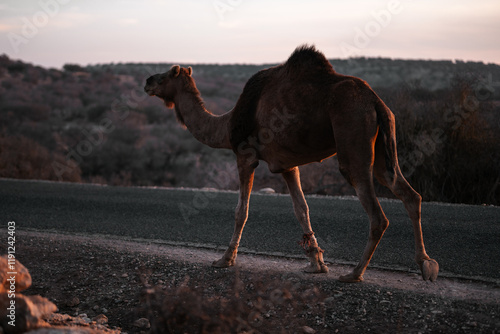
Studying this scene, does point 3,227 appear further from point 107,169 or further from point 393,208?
point 107,169

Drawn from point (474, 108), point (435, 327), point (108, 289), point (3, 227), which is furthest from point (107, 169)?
point (435, 327)

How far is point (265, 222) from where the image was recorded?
10.5 m

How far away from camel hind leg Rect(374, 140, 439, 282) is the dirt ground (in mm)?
309

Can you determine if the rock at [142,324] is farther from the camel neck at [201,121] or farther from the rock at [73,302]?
the camel neck at [201,121]

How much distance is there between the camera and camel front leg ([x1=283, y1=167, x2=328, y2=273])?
6988mm

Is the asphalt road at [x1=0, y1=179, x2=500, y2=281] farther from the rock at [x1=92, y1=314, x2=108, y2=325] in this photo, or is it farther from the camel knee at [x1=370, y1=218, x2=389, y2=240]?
the rock at [x1=92, y1=314, x2=108, y2=325]

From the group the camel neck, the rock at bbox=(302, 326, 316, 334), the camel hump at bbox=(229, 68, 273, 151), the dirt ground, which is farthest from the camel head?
the rock at bbox=(302, 326, 316, 334)

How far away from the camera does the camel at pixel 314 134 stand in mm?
5918

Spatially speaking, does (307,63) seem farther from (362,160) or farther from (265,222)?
(265,222)

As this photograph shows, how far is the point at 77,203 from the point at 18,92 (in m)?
33.5

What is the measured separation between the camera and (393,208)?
36.7 ft

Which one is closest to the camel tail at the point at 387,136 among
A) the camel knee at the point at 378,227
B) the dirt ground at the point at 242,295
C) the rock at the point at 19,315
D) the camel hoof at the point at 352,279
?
the camel knee at the point at 378,227

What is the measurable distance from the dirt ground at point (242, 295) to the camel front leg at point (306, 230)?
0.67 feet

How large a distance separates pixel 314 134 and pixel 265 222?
450 centimetres
